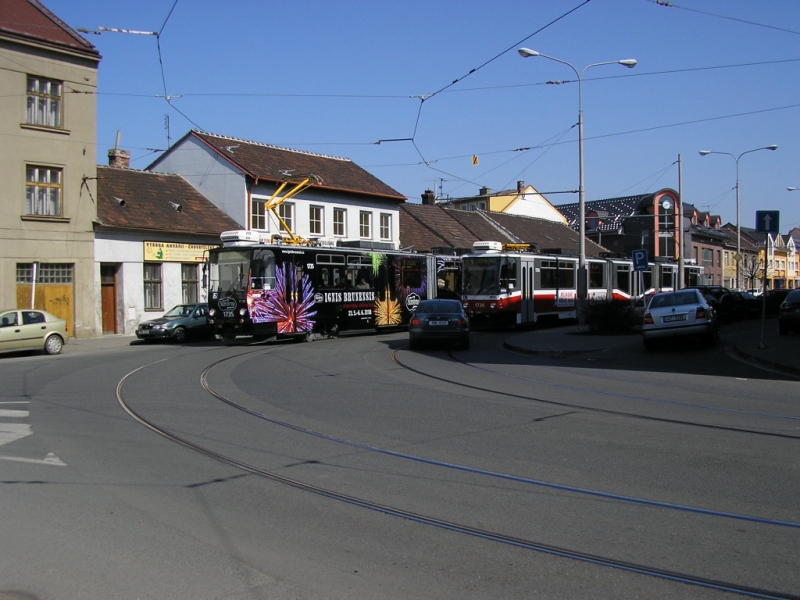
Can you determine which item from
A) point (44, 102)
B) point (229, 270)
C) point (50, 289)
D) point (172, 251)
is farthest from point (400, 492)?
point (172, 251)

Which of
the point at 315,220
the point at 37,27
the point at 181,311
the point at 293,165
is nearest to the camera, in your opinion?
the point at 37,27

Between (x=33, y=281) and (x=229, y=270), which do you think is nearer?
(x=229, y=270)

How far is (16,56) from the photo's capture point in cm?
2708

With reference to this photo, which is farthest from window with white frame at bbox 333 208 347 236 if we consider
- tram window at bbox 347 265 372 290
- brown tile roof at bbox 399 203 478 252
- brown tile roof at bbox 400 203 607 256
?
tram window at bbox 347 265 372 290

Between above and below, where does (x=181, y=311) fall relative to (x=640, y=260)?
below

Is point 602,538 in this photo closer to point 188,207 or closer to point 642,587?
point 642,587

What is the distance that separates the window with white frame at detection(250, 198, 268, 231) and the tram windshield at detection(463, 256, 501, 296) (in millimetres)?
11214

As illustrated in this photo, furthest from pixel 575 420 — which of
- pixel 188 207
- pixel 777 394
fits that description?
pixel 188 207

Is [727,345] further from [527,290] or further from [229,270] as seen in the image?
[229,270]

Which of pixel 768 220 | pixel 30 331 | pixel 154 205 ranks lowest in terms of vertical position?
pixel 30 331

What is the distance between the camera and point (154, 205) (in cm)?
3381

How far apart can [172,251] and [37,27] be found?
32.6 ft

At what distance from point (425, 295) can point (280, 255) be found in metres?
9.61

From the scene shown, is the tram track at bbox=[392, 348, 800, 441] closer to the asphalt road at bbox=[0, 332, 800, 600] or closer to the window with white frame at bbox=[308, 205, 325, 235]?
the asphalt road at bbox=[0, 332, 800, 600]
